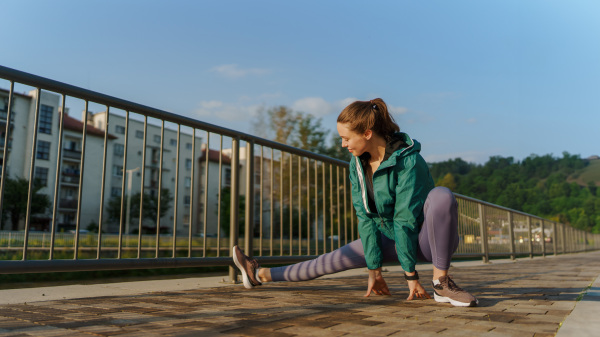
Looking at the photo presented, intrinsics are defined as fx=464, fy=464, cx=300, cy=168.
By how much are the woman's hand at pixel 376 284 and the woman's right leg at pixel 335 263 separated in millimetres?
71

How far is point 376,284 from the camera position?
2668 mm

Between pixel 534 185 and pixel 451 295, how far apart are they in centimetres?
9052

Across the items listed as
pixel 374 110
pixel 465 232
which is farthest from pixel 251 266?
pixel 465 232

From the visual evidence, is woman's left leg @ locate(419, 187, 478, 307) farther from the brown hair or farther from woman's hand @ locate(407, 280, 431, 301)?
the brown hair

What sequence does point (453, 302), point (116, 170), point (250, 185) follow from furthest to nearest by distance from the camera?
point (116, 170)
point (250, 185)
point (453, 302)

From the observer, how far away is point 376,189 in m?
2.48

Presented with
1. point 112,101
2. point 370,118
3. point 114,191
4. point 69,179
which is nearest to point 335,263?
point 370,118

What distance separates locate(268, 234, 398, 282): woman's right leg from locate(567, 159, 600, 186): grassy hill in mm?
133718

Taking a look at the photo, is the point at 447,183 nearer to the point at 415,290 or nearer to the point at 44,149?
the point at 44,149

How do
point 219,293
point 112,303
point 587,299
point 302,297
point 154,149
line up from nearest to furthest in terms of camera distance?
point 112,303 < point 587,299 < point 302,297 < point 219,293 < point 154,149

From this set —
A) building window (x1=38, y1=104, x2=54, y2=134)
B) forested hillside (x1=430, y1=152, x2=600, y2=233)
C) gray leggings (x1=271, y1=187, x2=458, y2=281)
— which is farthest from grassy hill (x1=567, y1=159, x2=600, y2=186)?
gray leggings (x1=271, y1=187, x2=458, y2=281)

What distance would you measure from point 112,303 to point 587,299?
2.47 m

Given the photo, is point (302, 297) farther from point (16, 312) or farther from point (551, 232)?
point (551, 232)

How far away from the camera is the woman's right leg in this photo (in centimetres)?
260
